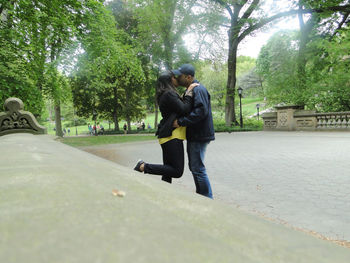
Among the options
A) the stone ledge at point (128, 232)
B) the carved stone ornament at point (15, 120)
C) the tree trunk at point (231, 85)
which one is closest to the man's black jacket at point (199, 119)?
the stone ledge at point (128, 232)

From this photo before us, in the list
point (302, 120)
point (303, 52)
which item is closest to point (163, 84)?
point (302, 120)

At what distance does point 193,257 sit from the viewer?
554 mm

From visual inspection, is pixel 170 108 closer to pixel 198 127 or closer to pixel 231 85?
pixel 198 127

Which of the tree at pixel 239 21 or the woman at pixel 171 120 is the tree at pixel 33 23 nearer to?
the woman at pixel 171 120

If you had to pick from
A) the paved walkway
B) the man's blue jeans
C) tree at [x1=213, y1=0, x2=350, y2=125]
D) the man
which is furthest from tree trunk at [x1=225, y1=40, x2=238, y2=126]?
the man's blue jeans

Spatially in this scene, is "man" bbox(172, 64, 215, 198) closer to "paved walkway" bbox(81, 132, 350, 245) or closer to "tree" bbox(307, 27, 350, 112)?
"paved walkway" bbox(81, 132, 350, 245)

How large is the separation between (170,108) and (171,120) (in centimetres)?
16

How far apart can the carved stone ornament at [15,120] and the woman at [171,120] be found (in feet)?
13.8

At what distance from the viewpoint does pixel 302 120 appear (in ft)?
63.2

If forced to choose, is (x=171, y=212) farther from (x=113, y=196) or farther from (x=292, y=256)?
(x=292, y=256)

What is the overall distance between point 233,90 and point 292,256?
24.7 metres

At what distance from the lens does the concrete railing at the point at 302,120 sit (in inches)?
680

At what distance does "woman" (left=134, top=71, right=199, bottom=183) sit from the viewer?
334 centimetres

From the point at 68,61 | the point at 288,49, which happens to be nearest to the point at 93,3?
the point at 68,61
